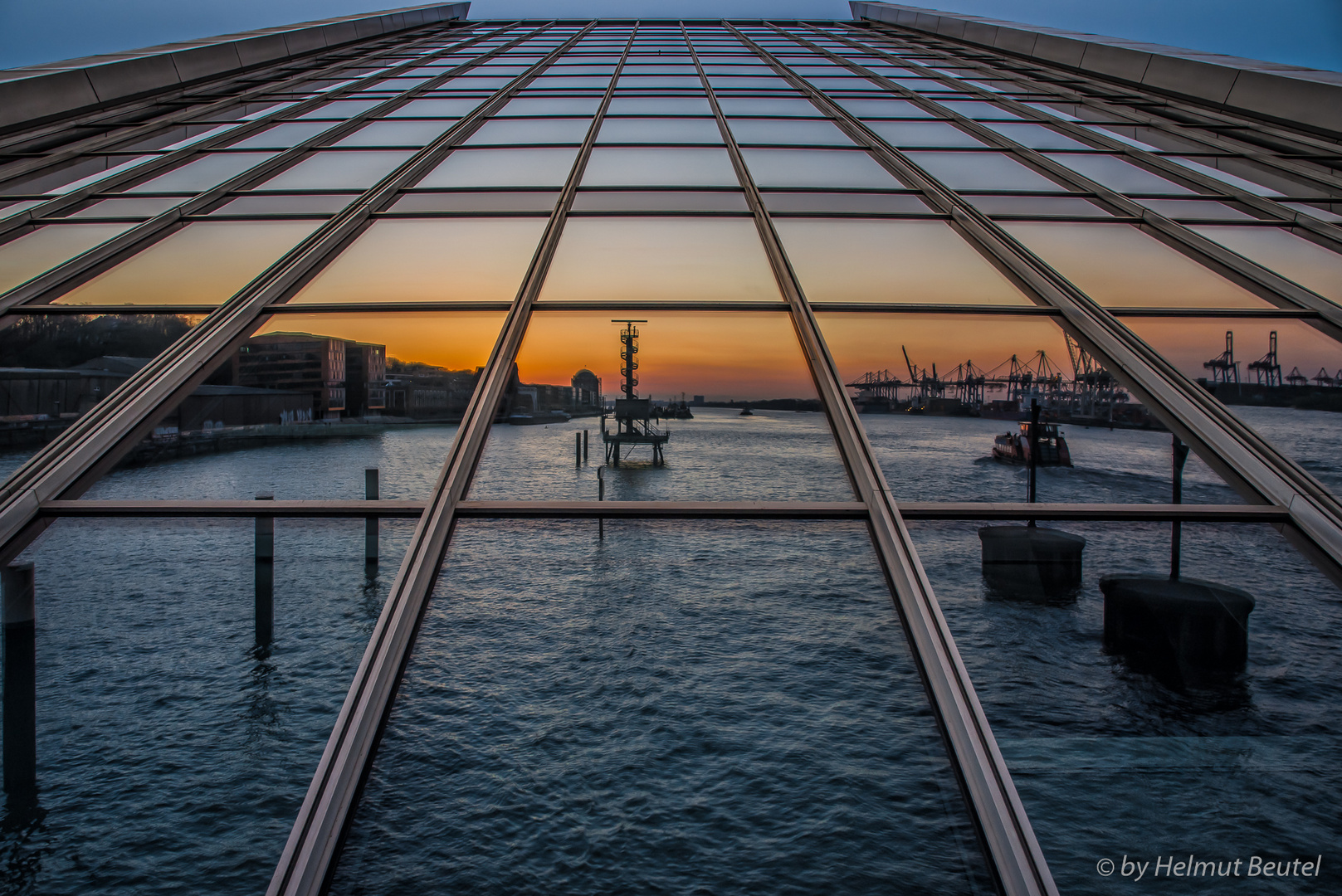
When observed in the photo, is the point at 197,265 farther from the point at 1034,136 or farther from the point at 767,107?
the point at 1034,136

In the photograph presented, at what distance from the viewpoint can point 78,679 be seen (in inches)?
140

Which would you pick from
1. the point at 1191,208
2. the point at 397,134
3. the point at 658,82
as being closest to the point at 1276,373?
the point at 1191,208

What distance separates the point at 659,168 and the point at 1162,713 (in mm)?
7533

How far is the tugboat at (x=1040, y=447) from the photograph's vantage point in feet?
14.5

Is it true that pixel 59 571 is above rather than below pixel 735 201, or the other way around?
below

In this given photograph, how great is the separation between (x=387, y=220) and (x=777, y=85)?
976 cm

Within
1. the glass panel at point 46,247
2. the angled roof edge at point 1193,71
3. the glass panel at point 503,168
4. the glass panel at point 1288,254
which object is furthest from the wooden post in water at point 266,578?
the angled roof edge at point 1193,71

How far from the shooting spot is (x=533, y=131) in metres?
10.4

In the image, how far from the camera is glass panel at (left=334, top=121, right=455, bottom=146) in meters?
9.74

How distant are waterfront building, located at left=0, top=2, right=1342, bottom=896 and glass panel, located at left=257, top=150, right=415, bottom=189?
868 mm

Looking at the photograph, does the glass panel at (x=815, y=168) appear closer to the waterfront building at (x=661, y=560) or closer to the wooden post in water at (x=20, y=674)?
the waterfront building at (x=661, y=560)

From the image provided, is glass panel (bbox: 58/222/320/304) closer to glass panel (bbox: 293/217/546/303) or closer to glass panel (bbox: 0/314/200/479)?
glass panel (bbox: 0/314/200/479)

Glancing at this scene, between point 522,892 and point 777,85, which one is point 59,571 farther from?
point 777,85

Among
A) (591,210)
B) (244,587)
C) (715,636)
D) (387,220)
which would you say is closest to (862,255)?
(591,210)
